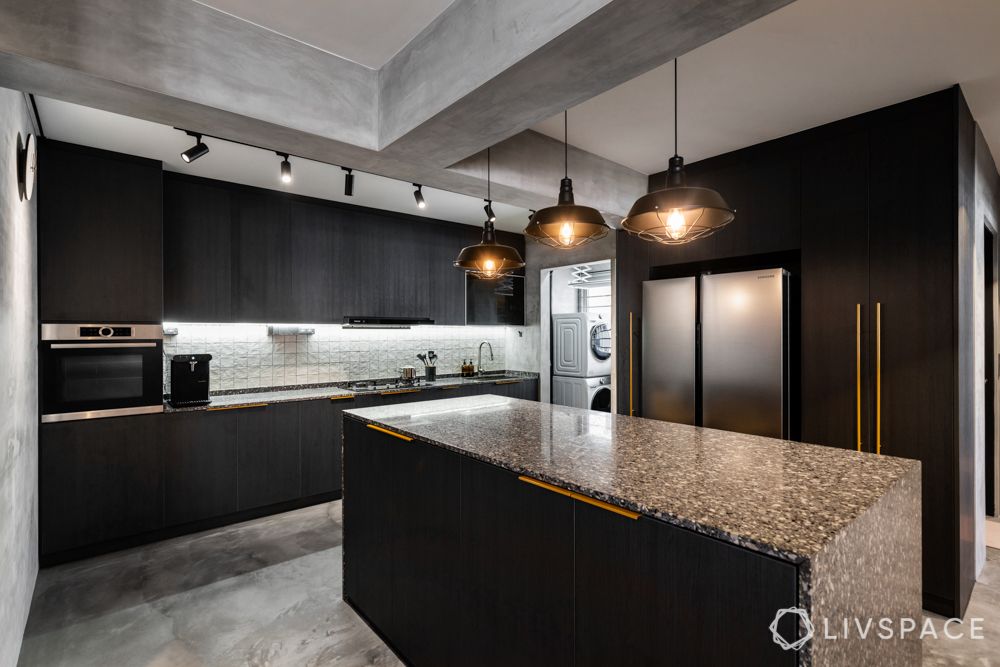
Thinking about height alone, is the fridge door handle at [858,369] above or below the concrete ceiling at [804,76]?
below

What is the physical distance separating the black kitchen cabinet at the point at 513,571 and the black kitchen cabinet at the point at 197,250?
9.97 ft

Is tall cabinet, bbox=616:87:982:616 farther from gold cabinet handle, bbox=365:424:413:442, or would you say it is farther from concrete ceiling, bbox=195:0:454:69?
gold cabinet handle, bbox=365:424:413:442

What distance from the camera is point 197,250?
3.76 m

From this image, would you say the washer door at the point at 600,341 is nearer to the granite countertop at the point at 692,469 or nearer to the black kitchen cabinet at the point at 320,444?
the black kitchen cabinet at the point at 320,444

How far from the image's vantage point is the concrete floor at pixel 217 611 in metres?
2.13

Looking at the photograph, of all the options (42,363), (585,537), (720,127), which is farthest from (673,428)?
(42,363)

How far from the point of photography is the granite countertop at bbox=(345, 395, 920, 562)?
3.58 feet

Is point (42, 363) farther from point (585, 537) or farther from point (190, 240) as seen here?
point (585, 537)

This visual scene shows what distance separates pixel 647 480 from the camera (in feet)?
4.58

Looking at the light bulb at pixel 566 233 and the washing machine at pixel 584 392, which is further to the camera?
the washing machine at pixel 584 392

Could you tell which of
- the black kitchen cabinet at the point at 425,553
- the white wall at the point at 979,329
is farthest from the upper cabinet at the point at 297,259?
the white wall at the point at 979,329

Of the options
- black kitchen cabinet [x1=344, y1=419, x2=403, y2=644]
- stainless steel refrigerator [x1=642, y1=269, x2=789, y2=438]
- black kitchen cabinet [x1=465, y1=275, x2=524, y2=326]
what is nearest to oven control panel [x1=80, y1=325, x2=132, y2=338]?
black kitchen cabinet [x1=344, y1=419, x2=403, y2=644]

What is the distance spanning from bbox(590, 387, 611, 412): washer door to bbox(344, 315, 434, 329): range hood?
200 centimetres

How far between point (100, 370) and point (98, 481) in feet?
2.28
